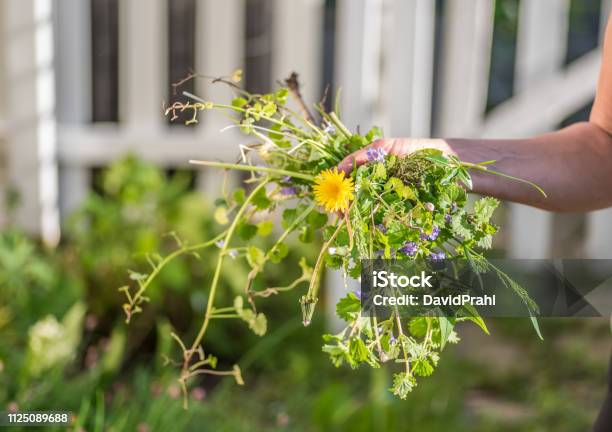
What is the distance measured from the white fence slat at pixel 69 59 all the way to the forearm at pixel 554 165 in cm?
306

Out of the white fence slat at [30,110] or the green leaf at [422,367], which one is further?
the white fence slat at [30,110]

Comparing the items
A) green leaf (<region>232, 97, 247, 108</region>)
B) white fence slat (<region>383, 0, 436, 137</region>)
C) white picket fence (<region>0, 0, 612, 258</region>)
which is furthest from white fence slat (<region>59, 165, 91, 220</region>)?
green leaf (<region>232, 97, 247, 108</region>)

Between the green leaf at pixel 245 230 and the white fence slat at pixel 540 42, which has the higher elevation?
the white fence slat at pixel 540 42

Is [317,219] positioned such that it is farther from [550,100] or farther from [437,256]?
[550,100]

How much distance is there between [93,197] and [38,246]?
615 millimetres

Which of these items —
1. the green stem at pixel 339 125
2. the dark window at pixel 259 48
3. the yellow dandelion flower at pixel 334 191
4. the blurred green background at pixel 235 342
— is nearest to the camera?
the yellow dandelion flower at pixel 334 191

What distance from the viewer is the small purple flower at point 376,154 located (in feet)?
3.71

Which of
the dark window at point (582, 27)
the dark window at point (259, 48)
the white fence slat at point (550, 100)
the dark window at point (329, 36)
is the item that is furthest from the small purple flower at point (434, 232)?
the dark window at point (582, 27)

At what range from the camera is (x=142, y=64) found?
4.00m

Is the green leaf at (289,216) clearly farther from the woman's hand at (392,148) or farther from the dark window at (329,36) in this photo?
the dark window at (329,36)

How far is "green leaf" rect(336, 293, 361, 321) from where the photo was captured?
3.75 feet

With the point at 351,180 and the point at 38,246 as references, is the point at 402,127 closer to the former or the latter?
the point at 38,246

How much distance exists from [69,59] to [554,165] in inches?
125

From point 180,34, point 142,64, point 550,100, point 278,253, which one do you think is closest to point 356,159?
point 278,253
